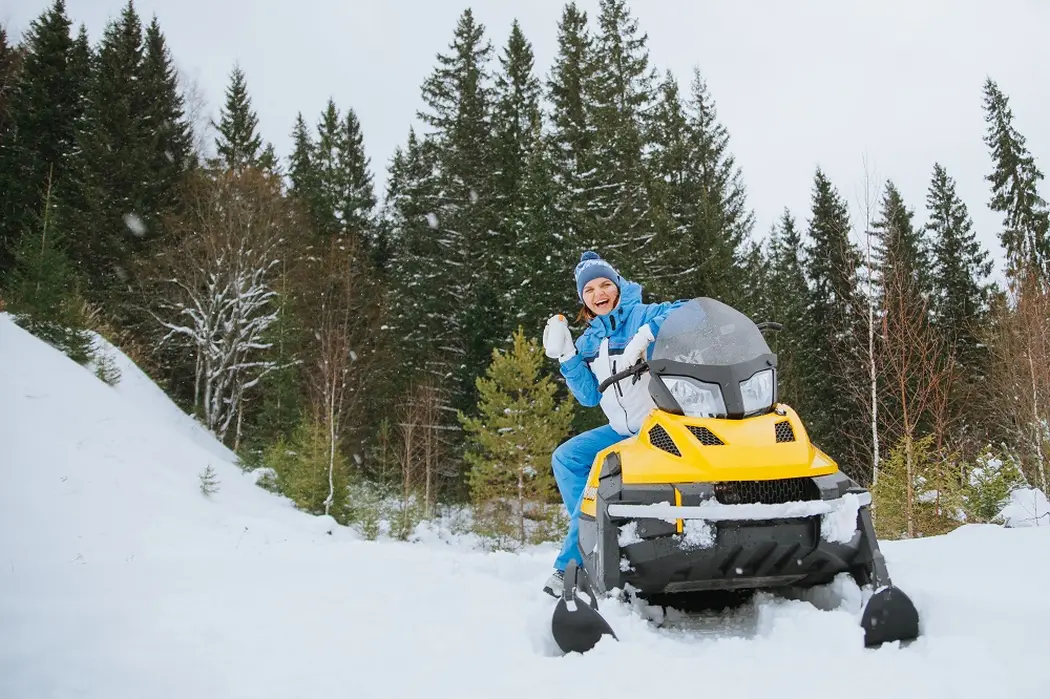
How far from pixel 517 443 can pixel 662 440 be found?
46.4ft

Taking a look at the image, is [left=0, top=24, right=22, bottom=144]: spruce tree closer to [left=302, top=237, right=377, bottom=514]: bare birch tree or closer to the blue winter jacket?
[left=302, top=237, right=377, bottom=514]: bare birch tree

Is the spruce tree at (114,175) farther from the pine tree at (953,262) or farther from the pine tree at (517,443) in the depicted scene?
the pine tree at (953,262)

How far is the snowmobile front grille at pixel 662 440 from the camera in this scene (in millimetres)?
2492

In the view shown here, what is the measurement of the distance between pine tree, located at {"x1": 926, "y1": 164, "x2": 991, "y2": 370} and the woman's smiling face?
2950 cm

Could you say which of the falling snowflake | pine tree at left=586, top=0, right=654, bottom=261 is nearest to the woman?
pine tree at left=586, top=0, right=654, bottom=261

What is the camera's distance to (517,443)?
1653cm

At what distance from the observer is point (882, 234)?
491 inches

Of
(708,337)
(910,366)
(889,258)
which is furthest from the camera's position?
(889,258)

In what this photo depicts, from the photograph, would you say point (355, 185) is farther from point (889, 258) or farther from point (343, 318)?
point (889, 258)

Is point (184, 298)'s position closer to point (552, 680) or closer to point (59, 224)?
point (59, 224)

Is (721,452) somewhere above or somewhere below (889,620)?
above

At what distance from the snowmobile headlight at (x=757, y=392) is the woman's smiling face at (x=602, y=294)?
3.43ft

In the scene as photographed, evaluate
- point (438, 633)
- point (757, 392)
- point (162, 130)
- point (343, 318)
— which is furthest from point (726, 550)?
point (162, 130)

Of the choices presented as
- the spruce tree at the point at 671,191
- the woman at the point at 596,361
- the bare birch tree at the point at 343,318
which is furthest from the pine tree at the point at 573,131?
the woman at the point at 596,361
